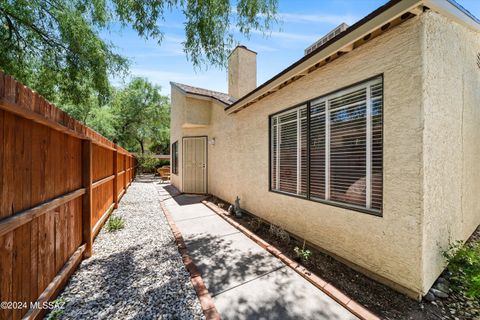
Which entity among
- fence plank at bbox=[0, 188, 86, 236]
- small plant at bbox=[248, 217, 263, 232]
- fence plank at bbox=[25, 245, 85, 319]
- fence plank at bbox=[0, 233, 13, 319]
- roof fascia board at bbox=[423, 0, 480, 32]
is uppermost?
roof fascia board at bbox=[423, 0, 480, 32]

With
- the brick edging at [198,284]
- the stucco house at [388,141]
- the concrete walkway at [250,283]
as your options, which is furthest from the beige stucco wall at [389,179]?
the brick edging at [198,284]

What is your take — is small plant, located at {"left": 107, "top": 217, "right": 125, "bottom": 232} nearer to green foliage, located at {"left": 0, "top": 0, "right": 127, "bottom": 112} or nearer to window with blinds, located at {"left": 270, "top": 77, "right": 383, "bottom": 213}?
green foliage, located at {"left": 0, "top": 0, "right": 127, "bottom": 112}

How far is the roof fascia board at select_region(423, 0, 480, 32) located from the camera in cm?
247

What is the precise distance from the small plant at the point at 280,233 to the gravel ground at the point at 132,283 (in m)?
2.21

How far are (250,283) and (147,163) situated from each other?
20663 mm

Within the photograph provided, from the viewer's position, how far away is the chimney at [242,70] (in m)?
9.99

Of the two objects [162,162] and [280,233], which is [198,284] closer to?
[280,233]

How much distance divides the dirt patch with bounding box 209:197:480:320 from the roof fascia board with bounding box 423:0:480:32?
371 centimetres

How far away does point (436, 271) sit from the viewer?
8.85 ft

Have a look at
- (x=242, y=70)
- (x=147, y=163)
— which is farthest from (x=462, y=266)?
(x=147, y=163)

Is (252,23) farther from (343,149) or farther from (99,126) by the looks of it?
(99,126)

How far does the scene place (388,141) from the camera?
276cm

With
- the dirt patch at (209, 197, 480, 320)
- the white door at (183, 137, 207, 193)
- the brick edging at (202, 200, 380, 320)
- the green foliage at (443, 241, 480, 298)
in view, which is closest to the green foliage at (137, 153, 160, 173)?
the white door at (183, 137, 207, 193)

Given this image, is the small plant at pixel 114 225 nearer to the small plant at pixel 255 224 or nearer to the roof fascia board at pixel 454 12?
the small plant at pixel 255 224
